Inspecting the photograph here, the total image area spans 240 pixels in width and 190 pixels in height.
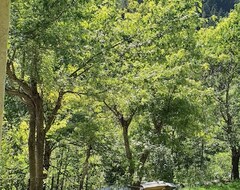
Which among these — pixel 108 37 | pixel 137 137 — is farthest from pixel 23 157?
pixel 108 37

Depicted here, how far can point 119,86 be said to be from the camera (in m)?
9.78

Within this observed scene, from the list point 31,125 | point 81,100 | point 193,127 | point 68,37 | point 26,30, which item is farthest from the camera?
point 193,127

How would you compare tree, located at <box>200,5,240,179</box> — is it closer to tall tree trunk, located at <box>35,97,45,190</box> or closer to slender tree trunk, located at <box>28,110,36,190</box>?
tall tree trunk, located at <box>35,97,45,190</box>

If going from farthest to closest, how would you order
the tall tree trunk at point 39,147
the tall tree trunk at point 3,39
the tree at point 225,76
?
1. the tree at point 225,76
2. the tall tree trunk at point 39,147
3. the tall tree trunk at point 3,39

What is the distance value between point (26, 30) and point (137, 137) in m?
9.16

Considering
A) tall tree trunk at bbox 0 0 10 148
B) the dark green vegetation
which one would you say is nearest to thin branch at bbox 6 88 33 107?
the dark green vegetation

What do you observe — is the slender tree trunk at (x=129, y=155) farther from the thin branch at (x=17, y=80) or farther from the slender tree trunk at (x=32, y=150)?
the thin branch at (x=17, y=80)

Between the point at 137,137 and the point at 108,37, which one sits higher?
the point at 108,37

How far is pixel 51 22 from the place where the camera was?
22.4ft

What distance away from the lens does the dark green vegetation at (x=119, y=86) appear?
763cm

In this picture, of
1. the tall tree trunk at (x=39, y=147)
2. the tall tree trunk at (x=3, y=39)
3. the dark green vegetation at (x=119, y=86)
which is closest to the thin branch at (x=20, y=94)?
the dark green vegetation at (x=119, y=86)

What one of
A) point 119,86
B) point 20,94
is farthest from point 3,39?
point 119,86

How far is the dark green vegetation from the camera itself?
7.63 metres

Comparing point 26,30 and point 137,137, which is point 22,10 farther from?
point 137,137
